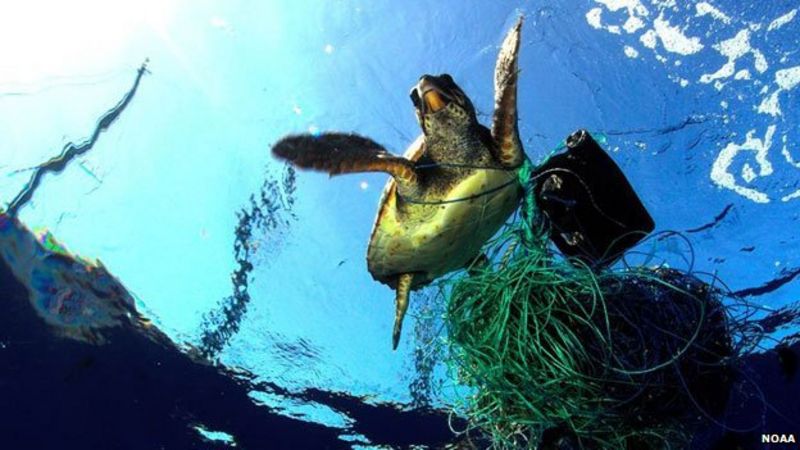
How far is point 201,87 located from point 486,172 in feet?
20.4

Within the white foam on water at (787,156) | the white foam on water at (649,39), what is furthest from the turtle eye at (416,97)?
the white foam on water at (787,156)

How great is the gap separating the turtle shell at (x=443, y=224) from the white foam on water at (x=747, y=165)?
5.46 meters

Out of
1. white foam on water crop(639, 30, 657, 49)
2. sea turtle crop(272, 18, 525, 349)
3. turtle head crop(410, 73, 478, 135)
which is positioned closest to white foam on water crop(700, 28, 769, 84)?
white foam on water crop(639, 30, 657, 49)

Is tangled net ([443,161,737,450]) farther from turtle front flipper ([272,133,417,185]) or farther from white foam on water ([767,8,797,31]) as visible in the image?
white foam on water ([767,8,797,31])

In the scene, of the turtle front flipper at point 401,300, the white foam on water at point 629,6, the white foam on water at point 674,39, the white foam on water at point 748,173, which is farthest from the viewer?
the white foam on water at point 748,173

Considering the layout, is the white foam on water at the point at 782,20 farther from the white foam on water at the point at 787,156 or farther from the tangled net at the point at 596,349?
the tangled net at the point at 596,349

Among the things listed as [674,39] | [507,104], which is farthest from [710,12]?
[507,104]

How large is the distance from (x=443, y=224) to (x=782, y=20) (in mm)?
6285

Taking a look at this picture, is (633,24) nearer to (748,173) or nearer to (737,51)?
(737,51)

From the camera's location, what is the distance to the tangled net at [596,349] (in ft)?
9.69

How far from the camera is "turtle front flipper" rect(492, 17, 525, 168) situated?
3.80 meters

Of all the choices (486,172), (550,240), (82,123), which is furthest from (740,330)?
(82,123)

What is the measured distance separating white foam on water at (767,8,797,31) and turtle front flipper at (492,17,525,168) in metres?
5.32

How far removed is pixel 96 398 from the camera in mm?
14586
